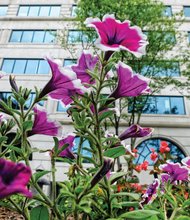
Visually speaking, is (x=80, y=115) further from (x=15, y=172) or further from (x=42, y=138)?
(x=42, y=138)

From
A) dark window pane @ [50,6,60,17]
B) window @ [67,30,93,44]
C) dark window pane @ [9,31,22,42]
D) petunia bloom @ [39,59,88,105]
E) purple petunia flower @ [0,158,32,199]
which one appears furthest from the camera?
dark window pane @ [50,6,60,17]

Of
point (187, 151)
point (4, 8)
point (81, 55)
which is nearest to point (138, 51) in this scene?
point (81, 55)

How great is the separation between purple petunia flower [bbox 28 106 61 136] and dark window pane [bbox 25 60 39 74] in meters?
13.0

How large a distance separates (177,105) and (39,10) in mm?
10961

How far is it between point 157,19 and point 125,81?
9173 millimetres

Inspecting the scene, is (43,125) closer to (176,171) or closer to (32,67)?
(176,171)

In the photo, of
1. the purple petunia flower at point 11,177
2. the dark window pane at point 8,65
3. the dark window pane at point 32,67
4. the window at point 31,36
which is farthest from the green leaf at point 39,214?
the window at point 31,36

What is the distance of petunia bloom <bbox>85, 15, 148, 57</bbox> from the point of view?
83 centimetres

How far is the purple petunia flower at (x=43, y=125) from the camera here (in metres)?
1.03

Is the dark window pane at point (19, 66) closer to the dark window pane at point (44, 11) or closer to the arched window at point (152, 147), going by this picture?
the dark window pane at point (44, 11)

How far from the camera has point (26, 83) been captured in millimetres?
13039

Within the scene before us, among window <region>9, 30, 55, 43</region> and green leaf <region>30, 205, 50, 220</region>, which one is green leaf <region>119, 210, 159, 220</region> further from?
window <region>9, 30, 55, 43</region>

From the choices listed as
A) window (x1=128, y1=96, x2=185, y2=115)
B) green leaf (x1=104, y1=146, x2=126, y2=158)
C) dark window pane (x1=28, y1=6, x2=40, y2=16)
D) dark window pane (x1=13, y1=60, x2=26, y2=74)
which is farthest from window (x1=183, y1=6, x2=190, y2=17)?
green leaf (x1=104, y1=146, x2=126, y2=158)

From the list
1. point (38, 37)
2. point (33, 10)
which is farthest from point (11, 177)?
point (33, 10)
